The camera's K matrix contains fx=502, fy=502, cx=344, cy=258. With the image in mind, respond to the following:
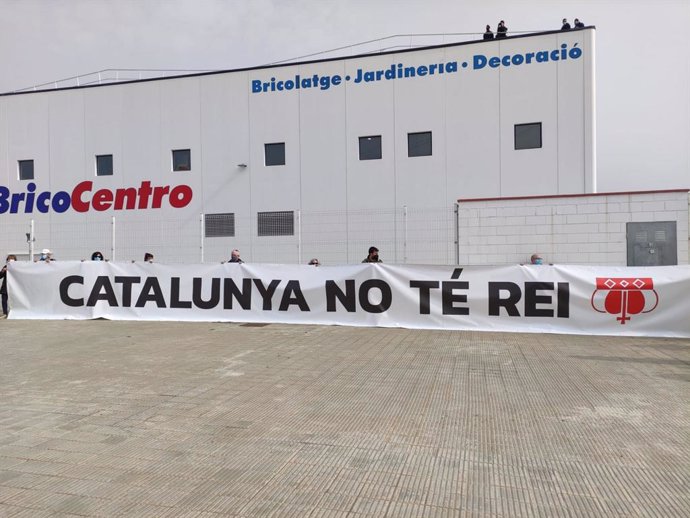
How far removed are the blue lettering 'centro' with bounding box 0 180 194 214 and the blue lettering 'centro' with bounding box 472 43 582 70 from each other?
36.1 ft

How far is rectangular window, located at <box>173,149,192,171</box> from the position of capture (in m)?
18.6

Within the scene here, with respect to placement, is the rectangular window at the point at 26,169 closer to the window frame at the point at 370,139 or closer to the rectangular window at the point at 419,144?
the window frame at the point at 370,139

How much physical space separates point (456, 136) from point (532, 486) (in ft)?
47.4

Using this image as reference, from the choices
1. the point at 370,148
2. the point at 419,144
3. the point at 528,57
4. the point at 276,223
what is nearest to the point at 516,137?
the point at 528,57

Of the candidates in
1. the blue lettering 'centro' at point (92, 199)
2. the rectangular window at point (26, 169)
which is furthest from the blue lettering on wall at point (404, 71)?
the rectangular window at point (26, 169)

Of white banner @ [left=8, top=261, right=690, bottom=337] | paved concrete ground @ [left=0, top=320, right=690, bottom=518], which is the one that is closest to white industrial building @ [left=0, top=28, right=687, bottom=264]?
white banner @ [left=8, top=261, right=690, bottom=337]

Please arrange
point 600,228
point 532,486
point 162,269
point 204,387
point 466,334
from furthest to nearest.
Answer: point 600,228 < point 162,269 < point 466,334 < point 204,387 < point 532,486

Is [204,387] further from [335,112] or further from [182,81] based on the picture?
[182,81]

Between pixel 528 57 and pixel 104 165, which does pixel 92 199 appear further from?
pixel 528 57

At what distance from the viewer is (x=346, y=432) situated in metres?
4.21

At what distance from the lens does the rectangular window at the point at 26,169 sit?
20.1 meters

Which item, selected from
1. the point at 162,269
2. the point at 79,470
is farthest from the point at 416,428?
the point at 162,269

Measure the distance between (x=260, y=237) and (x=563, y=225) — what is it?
972cm

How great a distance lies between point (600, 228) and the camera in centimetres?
1304
